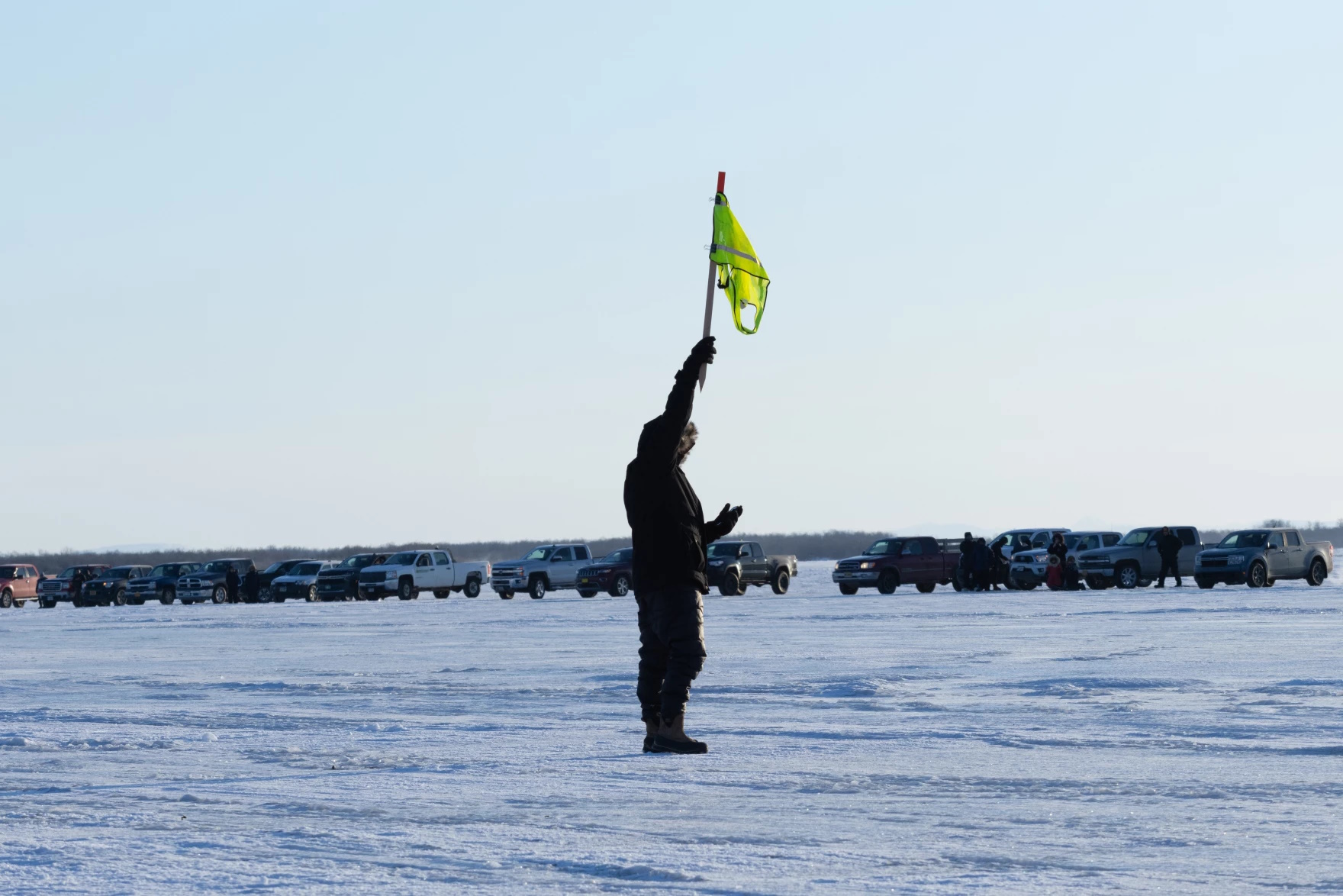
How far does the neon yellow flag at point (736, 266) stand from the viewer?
11.5 metres

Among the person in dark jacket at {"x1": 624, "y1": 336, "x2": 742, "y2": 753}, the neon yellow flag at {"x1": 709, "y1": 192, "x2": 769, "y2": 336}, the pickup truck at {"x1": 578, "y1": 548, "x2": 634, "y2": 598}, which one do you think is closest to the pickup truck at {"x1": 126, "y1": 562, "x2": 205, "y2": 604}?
the pickup truck at {"x1": 578, "y1": 548, "x2": 634, "y2": 598}

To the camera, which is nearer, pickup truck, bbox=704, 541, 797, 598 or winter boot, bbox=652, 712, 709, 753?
winter boot, bbox=652, 712, 709, 753

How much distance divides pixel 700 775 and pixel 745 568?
130 ft

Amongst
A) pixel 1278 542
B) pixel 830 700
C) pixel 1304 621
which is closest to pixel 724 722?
pixel 830 700

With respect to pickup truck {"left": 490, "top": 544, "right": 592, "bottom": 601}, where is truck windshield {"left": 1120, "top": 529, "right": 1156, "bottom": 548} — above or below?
above

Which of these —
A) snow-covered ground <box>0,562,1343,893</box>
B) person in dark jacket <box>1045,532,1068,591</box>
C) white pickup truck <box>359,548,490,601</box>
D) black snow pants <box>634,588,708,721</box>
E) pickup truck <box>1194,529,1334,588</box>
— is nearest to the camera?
snow-covered ground <box>0,562,1343,893</box>

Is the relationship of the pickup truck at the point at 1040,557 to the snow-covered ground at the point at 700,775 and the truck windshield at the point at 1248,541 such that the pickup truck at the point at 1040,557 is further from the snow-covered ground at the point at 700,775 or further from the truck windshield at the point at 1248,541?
the snow-covered ground at the point at 700,775

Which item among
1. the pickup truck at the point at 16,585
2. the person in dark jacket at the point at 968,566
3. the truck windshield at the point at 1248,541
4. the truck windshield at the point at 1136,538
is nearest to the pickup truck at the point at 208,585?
the pickup truck at the point at 16,585

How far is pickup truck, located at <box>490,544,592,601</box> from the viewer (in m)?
47.6

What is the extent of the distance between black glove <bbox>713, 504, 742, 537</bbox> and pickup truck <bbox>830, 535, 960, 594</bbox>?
35.4 meters

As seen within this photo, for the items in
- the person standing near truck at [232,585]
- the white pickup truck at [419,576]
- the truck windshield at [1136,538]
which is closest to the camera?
the truck windshield at [1136,538]

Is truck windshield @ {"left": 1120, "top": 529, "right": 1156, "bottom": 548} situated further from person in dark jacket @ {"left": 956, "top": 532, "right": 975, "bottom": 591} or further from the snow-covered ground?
the snow-covered ground

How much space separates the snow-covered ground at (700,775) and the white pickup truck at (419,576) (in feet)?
107

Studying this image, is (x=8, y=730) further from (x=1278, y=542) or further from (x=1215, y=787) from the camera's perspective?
(x=1278, y=542)
